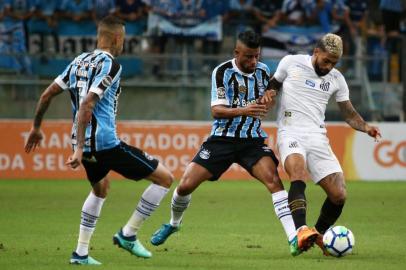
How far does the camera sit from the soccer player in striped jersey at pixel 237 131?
10156mm

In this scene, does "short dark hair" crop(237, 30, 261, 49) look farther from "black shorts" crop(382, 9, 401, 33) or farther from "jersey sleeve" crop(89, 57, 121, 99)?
"black shorts" crop(382, 9, 401, 33)

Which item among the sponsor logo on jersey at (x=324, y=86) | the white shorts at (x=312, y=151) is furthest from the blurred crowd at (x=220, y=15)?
the white shorts at (x=312, y=151)

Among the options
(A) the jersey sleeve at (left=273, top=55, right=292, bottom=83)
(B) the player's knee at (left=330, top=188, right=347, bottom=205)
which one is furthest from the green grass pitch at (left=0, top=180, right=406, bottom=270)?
(A) the jersey sleeve at (left=273, top=55, right=292, bottom=83)

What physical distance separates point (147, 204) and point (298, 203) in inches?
56.5

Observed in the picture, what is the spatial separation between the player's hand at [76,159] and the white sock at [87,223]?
710 millimetres

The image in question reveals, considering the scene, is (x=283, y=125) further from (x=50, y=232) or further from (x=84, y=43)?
(x=84, y=43)

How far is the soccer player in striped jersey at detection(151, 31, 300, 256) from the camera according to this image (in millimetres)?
10156

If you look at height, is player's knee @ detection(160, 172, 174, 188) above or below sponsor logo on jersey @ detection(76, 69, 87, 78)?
below

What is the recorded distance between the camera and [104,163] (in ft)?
30.7

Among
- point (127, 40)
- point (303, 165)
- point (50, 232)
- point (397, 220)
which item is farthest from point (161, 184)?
point (127, 40)

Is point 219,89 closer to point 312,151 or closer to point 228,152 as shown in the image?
point 228,152

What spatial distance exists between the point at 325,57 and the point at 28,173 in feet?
39.0

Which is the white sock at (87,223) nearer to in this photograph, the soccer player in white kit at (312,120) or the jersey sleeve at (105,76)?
the jersey sleeve at (105,76)

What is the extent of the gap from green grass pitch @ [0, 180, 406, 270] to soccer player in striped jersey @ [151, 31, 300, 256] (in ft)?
2.48
